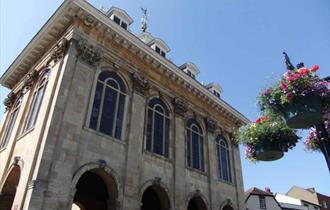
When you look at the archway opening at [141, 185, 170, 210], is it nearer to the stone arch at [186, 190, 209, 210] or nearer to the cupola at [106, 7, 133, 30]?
the stone arch at [186, 190, 209, 210]

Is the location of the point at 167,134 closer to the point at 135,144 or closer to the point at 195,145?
Answer: the point at 195,145

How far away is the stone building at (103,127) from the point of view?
12055 millimetres

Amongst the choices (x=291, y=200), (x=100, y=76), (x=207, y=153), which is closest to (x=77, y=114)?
(x=100, y=76)

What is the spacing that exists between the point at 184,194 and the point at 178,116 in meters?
5.05

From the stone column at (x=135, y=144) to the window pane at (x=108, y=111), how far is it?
42.1 inches

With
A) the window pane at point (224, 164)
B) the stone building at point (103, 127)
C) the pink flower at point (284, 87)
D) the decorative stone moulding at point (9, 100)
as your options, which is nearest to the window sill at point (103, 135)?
the stone building at point (103, 127)

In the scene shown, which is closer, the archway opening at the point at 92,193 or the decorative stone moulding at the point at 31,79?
the archway opening at the point at 92,193

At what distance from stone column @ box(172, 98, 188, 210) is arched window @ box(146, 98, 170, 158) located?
2.13 ft

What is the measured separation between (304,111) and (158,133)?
13303 millimetres

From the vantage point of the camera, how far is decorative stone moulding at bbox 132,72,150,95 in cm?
1659

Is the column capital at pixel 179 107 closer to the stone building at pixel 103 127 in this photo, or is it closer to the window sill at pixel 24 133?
the stone building at pixel 103 127

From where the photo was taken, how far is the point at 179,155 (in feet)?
56.4

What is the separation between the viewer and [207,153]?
778 inches

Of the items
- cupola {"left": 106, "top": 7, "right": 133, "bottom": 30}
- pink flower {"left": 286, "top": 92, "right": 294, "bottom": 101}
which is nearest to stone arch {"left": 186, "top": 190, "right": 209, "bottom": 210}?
cupola {"left": 106, "top": 7, "right": 133, "bottom": 30}
